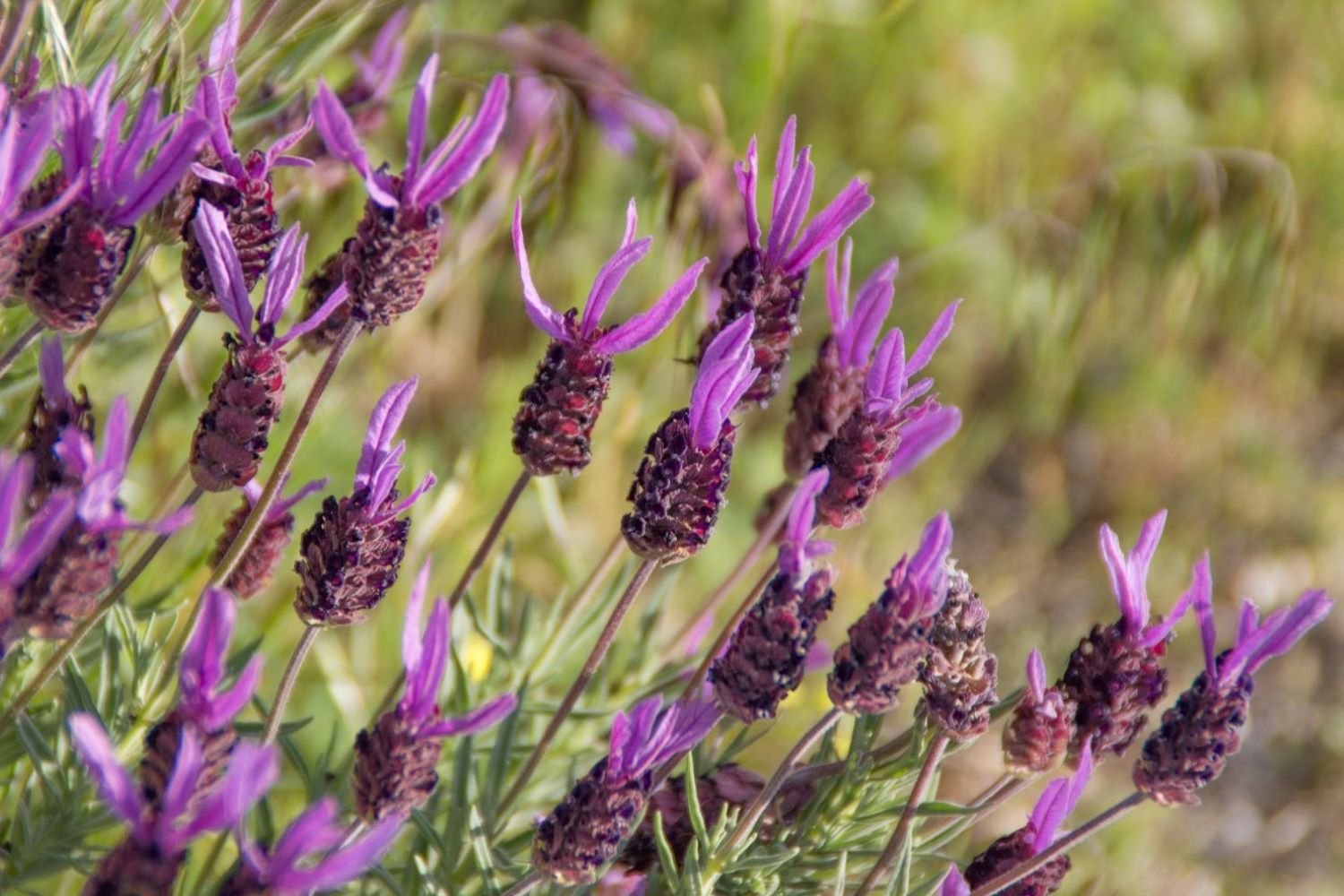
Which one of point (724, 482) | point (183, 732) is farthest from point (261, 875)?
point (724, 482)

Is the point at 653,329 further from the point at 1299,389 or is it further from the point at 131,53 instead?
the point at 1299,389

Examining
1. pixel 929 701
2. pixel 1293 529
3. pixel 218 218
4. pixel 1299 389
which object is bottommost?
pixel 1293 529

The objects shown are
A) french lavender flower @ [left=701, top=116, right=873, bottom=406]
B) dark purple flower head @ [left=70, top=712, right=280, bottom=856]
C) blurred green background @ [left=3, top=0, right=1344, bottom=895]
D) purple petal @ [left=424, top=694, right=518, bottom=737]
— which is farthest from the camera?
blurred green background @ [left=3, top=0, right=1344, bottom=895]

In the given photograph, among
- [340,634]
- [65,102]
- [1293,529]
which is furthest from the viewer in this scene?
[1293,529]

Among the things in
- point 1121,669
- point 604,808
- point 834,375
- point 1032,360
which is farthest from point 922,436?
point 1032,360

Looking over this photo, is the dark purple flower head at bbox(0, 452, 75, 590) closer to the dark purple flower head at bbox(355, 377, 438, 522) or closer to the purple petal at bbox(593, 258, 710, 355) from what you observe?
the dark purple flower head at bbox(355, 377, 438, 522)

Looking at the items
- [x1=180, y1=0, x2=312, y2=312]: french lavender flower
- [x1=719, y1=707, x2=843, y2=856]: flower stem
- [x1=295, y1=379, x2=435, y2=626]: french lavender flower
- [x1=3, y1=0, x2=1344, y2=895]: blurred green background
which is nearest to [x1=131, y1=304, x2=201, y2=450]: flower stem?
[x1=180, y1=0, x2=312, y2=312]: french lavender flower
